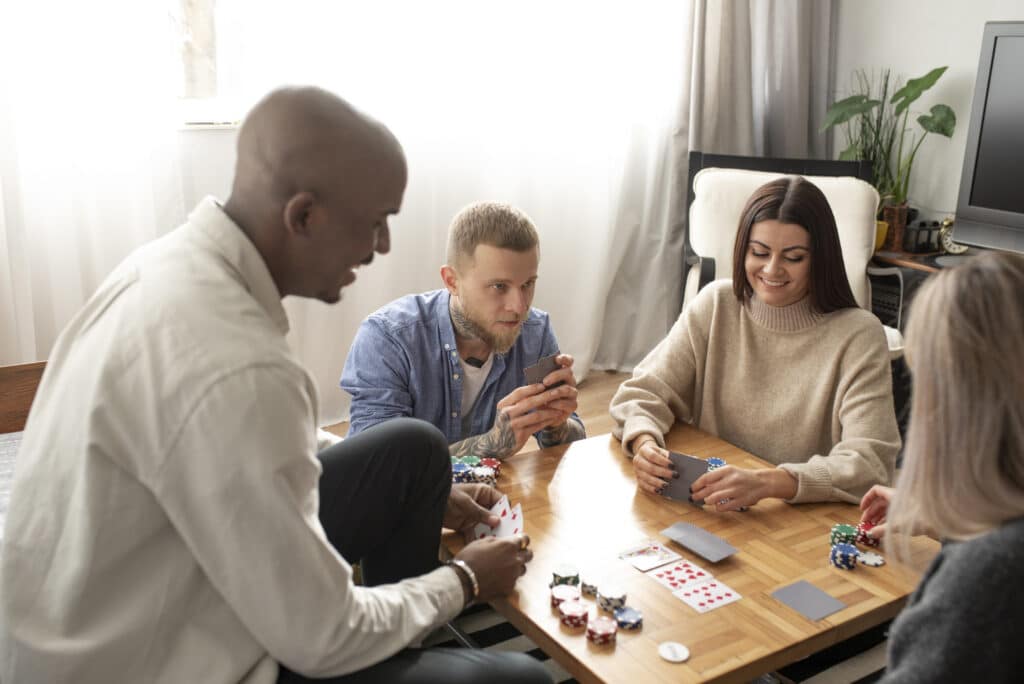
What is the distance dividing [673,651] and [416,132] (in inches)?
106

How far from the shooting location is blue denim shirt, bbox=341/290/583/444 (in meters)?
2.21

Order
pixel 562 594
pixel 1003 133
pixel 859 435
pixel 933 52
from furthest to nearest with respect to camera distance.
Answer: pixel 933 52 < pixel 1003 133 < pixel 859 435 < pixel 562 594

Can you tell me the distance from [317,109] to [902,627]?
3.10 ft

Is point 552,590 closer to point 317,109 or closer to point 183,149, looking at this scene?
point 317,109

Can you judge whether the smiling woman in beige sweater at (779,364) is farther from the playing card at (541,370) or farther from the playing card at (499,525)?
the playing card at (499,525)

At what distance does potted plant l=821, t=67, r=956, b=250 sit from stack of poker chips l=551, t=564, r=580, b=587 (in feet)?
9.49

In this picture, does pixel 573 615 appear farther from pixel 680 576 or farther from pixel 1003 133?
pixel 1003 133

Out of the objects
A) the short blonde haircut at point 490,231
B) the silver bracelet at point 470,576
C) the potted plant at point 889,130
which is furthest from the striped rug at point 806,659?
the potted plant at point 889,130

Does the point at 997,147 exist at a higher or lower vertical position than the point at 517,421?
higher

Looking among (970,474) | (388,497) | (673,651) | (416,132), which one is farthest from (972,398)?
(416,132)

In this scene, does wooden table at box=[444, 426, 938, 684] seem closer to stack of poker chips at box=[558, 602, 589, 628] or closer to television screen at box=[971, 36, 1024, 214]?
stack of poker chips at box=[558, 602, 589, 628]

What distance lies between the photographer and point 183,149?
128 inches

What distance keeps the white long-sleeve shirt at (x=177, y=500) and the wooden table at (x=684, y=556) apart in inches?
15.8

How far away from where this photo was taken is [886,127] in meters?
4.19
